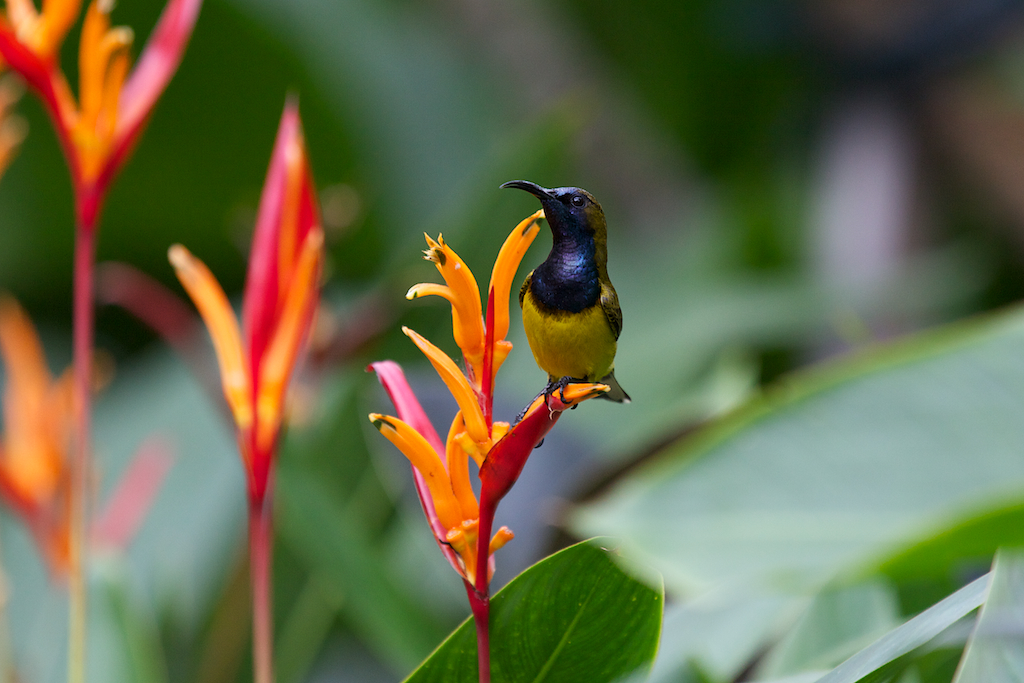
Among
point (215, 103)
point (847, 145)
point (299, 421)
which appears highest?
point (215, 103)

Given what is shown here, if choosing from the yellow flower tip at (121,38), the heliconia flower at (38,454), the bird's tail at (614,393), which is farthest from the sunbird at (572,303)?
the heliconia flower at (38,454)

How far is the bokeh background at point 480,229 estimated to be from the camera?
15.7 inches

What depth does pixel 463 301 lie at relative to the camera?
150mm

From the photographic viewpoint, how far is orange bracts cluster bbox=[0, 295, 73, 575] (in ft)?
1.01

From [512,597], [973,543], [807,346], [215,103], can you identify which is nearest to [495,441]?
[512,597]

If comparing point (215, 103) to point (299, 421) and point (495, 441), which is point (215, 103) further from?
point (495, 441)

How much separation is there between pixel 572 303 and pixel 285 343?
0.25 feet

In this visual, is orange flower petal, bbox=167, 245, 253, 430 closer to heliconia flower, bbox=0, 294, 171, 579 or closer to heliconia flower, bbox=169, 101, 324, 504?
heliconia flower, bbox=169, 101, 324, 504

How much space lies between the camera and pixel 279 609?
475 millimetres

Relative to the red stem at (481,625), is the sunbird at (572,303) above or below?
above

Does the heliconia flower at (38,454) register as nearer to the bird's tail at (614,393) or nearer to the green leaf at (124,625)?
the green leaf at (124,625)

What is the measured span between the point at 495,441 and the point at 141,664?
262 mm

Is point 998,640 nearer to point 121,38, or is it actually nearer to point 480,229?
point 121,38

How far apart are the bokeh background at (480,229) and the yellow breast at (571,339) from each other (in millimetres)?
127
